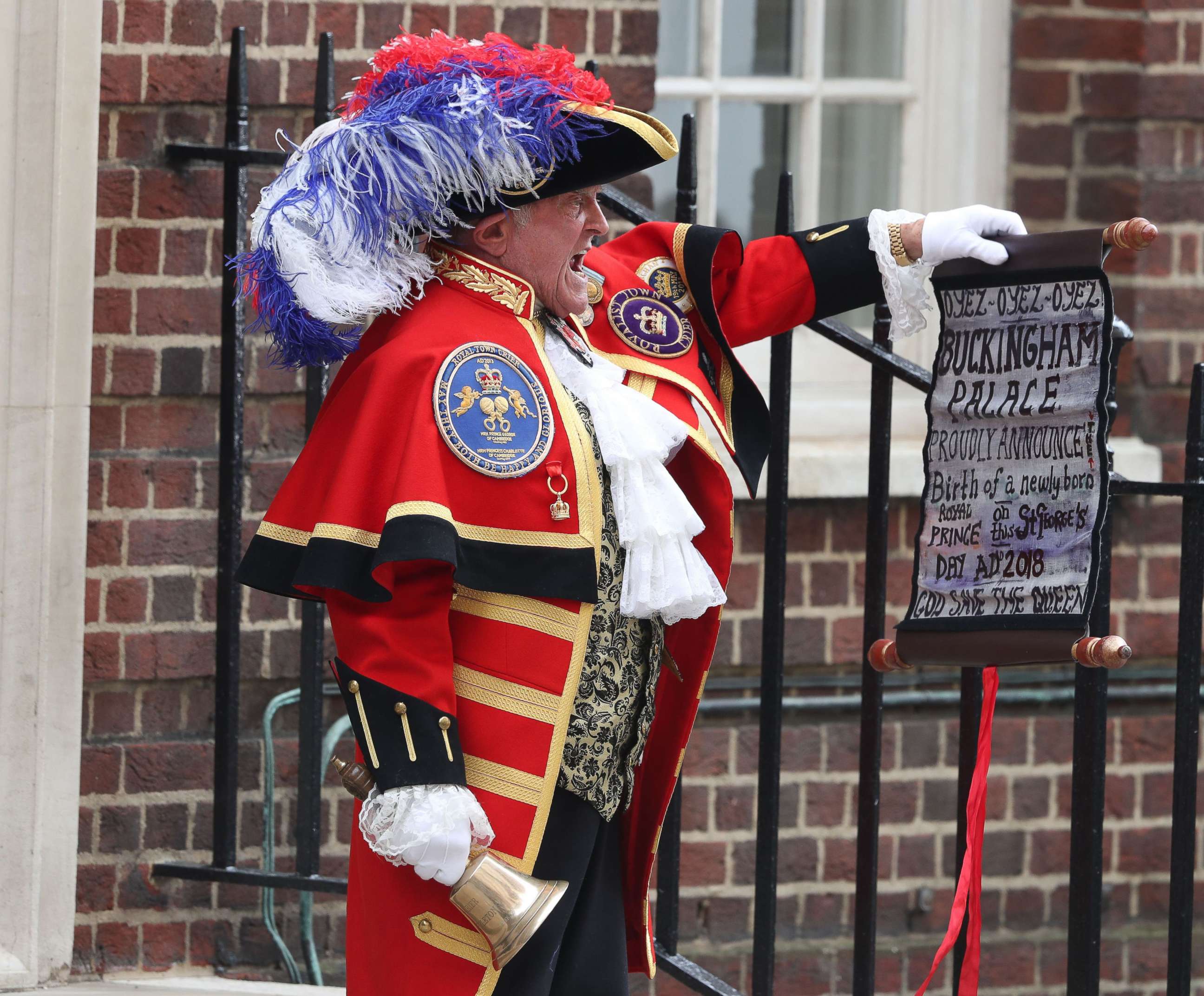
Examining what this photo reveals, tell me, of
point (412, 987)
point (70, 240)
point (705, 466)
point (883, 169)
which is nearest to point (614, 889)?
point (412, 987)

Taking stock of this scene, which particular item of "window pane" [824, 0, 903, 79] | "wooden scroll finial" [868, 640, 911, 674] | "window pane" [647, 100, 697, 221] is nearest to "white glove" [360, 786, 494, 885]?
"wooden scroll finial" [868, 640, 911, 674]

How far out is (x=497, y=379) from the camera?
2113mm

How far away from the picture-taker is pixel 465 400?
6.85 ft

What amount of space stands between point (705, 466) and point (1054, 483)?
50cm

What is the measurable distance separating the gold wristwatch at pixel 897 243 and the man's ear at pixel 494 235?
0.58 m

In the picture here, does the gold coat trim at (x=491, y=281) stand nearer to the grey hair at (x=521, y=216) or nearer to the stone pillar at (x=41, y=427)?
the grey hair at (x=521, y=216)

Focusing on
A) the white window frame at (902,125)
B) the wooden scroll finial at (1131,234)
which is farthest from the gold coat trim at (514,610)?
the white window frame at (902,125)

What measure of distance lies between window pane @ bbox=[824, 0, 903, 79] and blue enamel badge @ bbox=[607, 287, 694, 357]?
1979 millimetres

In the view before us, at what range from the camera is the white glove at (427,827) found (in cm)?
198

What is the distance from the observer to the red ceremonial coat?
2.04 m

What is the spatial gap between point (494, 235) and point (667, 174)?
1.91 m

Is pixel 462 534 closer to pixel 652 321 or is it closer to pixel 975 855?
pixel 652 321

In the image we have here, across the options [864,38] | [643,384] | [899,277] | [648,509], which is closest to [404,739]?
[648,509]

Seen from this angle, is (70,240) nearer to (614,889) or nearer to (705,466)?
(705,466)
